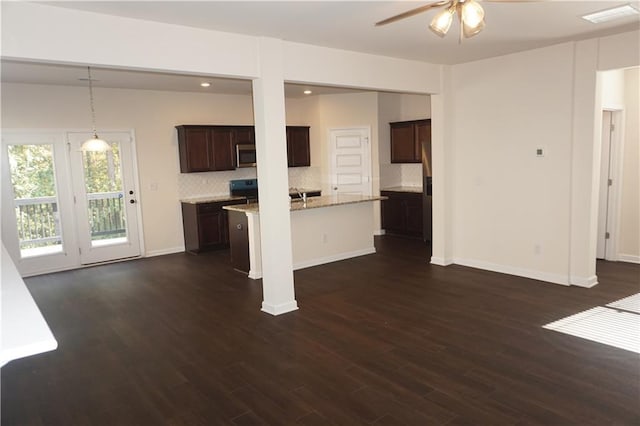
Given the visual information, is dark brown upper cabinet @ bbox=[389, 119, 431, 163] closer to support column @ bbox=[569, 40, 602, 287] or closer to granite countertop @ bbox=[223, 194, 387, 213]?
granite countertop @ bbox=[223, 194, 387, 213]

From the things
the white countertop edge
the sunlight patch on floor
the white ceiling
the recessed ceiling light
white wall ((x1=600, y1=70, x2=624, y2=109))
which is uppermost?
the white ceiling

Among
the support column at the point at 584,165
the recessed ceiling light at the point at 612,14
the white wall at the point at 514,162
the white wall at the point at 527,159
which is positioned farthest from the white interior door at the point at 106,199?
the recessed ceiling light at the point at 612,14

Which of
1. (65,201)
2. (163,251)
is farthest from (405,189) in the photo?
(65,201)

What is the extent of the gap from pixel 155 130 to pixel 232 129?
129 cm

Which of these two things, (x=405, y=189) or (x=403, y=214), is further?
(x=405, y=189)

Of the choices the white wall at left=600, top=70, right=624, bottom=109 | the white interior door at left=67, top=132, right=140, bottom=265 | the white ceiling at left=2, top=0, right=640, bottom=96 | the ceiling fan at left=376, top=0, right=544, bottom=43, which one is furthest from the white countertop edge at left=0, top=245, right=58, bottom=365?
the white wall at left=600, top=70, right=624, bottom=109

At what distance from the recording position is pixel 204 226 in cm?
762

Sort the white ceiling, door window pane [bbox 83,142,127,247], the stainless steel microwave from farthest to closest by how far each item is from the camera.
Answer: the stainless steel microwave < door window pane [bbox 83,142,127,247] < the white ceiling

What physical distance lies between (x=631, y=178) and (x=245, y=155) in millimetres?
5930

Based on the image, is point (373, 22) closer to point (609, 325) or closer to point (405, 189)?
point (609, 325)

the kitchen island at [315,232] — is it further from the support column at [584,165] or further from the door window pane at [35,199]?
the support column at [584,165]

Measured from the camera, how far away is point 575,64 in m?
5.01

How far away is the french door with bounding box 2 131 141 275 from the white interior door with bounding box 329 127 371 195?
3.64 metres

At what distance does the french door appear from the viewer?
6434 mm
